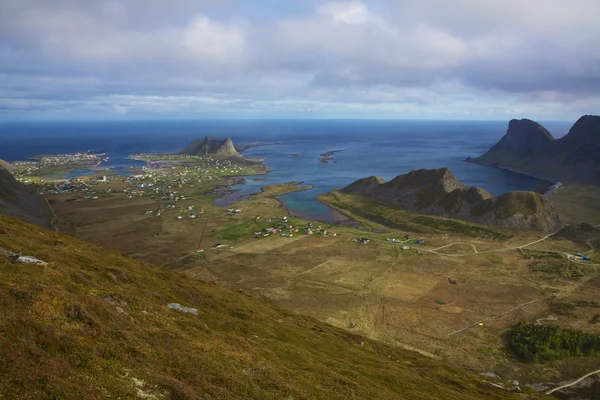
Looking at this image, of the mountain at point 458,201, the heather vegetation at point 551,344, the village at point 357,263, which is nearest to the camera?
the heather vegetation at point 551,344

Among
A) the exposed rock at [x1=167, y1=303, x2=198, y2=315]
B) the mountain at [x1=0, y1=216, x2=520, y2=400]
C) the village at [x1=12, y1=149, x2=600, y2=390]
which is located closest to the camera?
the mountain at [x1=0, y1=216, x2=520, y2=400]

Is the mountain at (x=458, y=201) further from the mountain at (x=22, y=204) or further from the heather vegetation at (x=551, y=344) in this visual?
the mountain at (x=22, y=204)

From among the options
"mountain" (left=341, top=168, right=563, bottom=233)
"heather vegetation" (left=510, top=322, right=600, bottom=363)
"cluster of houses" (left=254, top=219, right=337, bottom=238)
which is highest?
"mountain" (left=341, top=168, right=563, bottom=233)

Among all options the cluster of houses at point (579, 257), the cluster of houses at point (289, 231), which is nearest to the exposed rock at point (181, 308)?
the cluster of houses at point (289, 231)

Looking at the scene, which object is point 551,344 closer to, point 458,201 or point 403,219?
point 403,219

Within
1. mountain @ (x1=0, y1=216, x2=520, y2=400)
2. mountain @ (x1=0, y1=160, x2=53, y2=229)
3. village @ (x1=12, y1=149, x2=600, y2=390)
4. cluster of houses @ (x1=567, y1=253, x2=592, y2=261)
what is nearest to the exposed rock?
mountain @ (x1=0, y1=216, x2=520, y2=400)

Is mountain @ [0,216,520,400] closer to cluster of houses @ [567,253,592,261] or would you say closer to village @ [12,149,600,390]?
village @ [12,149,600,390]

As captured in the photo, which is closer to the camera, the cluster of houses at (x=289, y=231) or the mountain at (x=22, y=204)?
the cluster of houses at (x=289, y=231)

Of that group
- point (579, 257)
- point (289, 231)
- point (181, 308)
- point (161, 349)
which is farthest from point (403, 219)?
point (161, 349)
